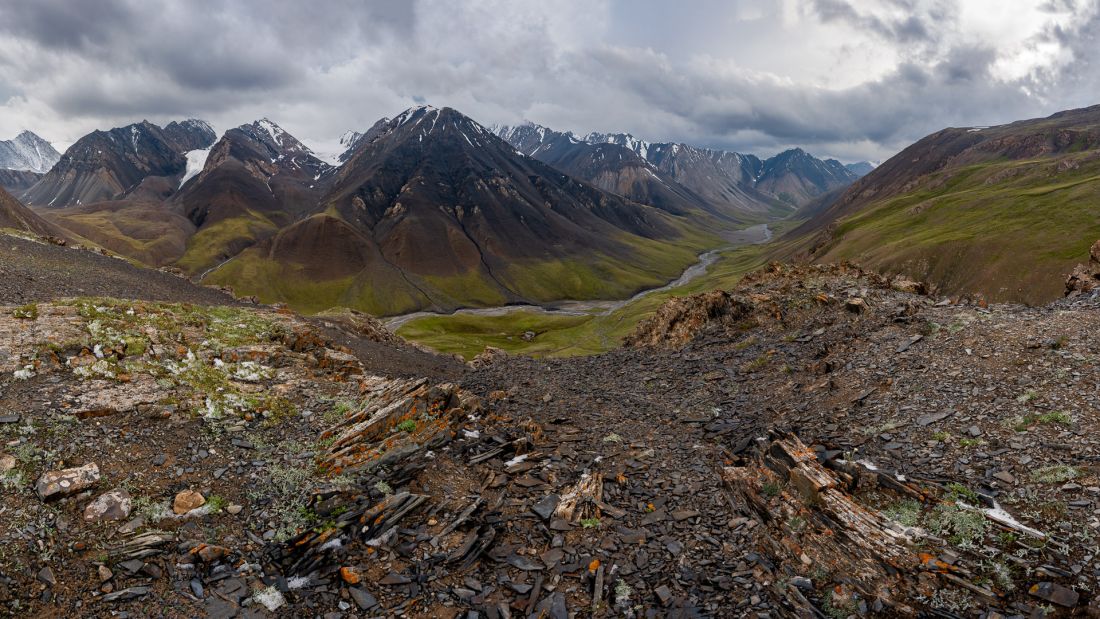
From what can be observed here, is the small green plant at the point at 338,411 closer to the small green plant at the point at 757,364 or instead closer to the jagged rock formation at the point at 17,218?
the small green plant at the point at 757,364

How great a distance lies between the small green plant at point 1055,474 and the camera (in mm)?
12992

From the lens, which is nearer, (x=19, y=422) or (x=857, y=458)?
(x=19, y=422)

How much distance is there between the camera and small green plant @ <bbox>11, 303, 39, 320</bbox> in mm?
22078

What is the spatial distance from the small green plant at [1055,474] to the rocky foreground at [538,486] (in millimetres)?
124

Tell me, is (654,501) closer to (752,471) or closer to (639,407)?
(752,471)

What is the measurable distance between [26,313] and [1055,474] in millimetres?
39580

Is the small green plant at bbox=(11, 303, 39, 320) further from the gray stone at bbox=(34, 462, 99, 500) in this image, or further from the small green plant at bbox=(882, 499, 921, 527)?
the small green plant at bbox=(882, 499, 921, 527)

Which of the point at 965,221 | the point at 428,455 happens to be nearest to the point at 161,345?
the point at 428,455

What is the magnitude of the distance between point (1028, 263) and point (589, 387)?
10434 cm

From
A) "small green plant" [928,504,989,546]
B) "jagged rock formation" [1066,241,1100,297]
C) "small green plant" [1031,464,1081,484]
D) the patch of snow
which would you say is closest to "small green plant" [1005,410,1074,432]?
"small green plant" [1031,464,1081,484]

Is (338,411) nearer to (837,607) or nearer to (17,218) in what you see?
(837,607)

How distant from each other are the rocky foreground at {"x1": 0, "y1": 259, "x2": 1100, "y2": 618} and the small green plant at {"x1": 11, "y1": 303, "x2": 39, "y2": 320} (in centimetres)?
14

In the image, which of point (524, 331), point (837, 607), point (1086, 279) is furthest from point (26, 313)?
point (524, 331)

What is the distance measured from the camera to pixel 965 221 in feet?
422
